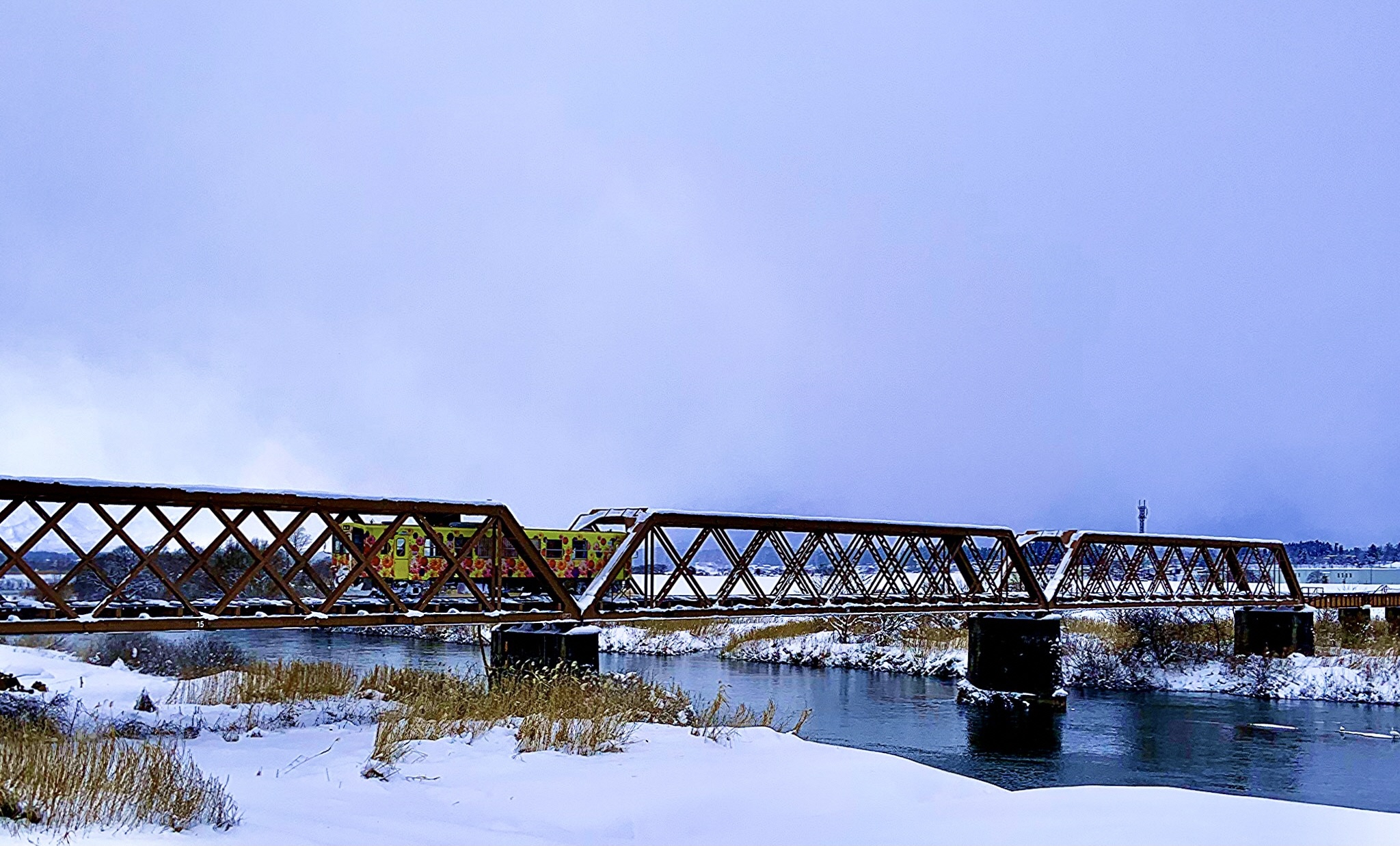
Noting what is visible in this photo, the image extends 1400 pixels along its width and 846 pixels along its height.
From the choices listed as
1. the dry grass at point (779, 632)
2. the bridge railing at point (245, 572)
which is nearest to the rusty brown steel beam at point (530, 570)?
the bridge railing at point (245, 572)

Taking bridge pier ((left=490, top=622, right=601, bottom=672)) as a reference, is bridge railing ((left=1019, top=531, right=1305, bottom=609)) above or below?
above

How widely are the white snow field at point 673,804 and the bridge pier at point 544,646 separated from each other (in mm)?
5968

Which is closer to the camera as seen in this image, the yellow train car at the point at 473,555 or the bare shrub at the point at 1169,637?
the yellow train car at the point at 473,555

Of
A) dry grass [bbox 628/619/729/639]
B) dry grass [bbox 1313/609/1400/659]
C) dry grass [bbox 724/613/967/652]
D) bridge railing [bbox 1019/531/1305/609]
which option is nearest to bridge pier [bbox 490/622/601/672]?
bridge railing [bbox 1019/531/1305/609]

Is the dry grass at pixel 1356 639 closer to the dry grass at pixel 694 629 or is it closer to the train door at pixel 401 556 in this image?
the dry grass at pixel 694 629

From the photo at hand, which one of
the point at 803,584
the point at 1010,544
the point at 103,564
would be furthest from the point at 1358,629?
the point at 103,564

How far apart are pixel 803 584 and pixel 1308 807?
18414 millimetres

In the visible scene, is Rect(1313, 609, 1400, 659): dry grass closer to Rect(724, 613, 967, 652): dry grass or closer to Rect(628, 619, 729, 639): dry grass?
Rect(724, 613, 967, 652): dry grass

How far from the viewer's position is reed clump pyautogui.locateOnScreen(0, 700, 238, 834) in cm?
955

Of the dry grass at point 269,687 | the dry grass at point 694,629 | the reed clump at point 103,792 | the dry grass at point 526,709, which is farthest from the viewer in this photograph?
the dry grass at point 694,629

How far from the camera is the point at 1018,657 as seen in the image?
35.8 m

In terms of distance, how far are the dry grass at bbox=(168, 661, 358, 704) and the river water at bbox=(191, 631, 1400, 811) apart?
27.3 ft

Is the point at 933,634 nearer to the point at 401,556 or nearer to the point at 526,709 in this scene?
the point at 401,556

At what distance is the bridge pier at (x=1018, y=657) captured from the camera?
3531cm
